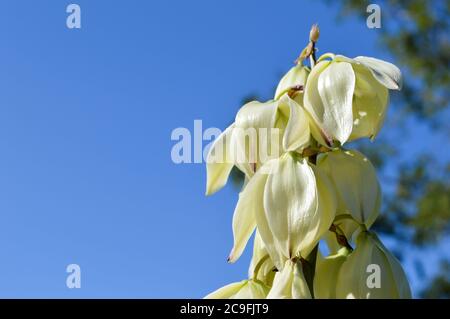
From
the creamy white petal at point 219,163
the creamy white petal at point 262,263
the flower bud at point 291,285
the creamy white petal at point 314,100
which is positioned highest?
the creamy white petal at point 314,100

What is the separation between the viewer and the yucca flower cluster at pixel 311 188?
736 mm

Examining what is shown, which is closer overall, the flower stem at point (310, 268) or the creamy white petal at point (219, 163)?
the flower stem at point (310, 268)

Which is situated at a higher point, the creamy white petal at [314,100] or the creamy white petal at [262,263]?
the creamy white petal at [314,100]

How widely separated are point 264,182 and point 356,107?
154mm

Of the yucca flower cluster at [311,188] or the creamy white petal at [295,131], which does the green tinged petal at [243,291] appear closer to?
the yucca flower cluster at [311,188]

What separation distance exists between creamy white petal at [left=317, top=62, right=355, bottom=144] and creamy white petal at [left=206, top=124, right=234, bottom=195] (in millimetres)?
105

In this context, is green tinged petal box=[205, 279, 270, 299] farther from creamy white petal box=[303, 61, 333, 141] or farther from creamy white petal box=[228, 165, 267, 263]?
creamy white petal box=[303, 61, 333, 141]

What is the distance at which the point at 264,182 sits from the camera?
78 cm

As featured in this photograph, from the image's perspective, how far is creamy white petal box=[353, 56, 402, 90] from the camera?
0.82m

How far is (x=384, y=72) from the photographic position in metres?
0.84

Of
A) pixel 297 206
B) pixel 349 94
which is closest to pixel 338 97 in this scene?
pixel 349 94

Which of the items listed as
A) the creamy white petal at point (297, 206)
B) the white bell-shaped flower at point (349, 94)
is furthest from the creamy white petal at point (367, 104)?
the creamy white petal at point (297, 206)

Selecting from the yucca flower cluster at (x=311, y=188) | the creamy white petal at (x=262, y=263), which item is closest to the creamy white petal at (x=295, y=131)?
the yucca flower cluster at (x=311, y=188)

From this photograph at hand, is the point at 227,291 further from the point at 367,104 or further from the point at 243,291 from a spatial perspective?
the point at 367,104
